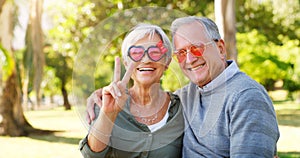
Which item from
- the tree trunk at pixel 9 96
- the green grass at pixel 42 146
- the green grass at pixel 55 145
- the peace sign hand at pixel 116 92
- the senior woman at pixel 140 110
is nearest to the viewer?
the peace sign hand at pixel 116 92

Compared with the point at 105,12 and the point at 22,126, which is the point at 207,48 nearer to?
the point at 22,126

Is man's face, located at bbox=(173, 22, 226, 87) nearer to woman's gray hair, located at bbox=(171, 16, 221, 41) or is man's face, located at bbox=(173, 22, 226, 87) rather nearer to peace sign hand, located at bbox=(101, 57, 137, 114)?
woman's gray hair, located at bbox=(171, 16, 221, 41)

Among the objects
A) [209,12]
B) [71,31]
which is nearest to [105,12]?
[71,31]

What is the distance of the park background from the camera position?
6.26ft

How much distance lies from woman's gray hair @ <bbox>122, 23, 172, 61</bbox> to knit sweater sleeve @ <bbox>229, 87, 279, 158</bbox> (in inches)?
13.0

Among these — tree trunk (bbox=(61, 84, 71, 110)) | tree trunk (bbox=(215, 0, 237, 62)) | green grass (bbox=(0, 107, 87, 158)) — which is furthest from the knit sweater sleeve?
tree trunk (bbox=(61, 84, 71, 110))

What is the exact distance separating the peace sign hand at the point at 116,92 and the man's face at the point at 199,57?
24 centimetres

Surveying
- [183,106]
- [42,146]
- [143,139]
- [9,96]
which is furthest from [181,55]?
[9,96]

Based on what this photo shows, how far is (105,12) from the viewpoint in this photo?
15523mm

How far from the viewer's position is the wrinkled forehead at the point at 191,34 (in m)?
1.86

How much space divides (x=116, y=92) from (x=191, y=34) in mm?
407

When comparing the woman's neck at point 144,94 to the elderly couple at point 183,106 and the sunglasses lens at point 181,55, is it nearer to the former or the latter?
the elderly couple at point 183,106

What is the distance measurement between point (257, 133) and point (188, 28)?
1.54ft

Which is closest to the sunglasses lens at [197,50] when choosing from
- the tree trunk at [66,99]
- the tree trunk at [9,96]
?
the tree trunk at [9,96]
